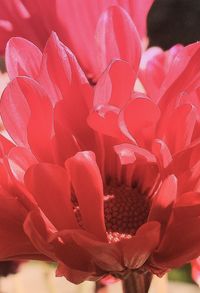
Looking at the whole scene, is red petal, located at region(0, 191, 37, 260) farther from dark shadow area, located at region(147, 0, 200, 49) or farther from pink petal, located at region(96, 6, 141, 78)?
dark shadow area, located at region(147, 0, 200, 49)

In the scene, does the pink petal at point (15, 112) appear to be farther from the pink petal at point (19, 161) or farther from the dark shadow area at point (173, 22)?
the dark shadow area at point (173, 22)

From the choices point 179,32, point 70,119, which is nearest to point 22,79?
point 70,119

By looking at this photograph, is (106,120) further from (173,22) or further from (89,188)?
(173,22)

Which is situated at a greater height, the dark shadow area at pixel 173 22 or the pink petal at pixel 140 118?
the pink petal at pixel 140 118

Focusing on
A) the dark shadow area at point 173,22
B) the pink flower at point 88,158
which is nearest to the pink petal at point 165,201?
the pink flower at point 88,158

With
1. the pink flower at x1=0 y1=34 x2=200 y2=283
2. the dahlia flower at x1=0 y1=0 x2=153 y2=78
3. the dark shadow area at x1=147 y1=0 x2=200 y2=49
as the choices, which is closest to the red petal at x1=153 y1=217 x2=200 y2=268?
the pink flower at x1=0 y1=34 x2=200 y2=283

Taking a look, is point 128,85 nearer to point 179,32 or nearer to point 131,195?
point 131,195
